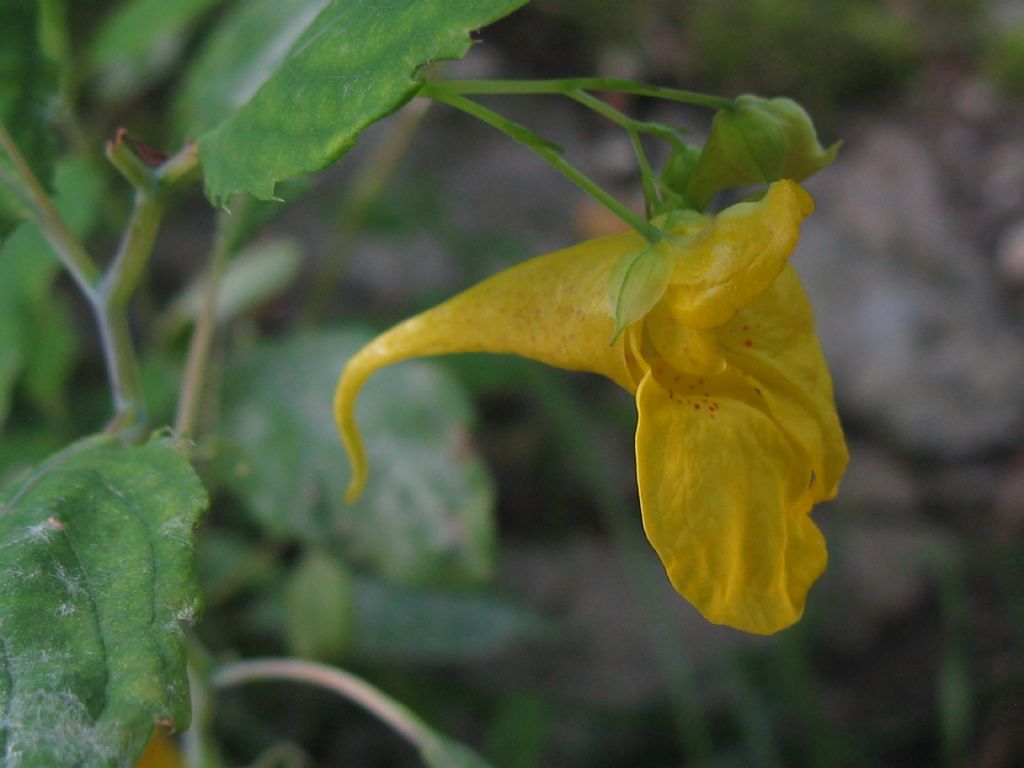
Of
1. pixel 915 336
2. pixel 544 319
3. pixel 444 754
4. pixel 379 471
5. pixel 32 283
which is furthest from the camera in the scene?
pixel 915 336

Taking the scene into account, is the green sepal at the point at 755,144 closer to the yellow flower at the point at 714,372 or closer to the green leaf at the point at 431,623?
the yellow flower at the point at 714,372

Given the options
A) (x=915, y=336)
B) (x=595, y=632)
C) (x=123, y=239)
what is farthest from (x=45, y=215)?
(x=915, y=336)

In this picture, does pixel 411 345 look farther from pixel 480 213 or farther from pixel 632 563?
pixel 480 213

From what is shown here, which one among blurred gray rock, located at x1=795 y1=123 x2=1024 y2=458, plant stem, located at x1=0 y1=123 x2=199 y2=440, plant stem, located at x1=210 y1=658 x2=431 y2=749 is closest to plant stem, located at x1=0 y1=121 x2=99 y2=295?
plant stem, located at x1=0 y1=123 x2=199 y2=440

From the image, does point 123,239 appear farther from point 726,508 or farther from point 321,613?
point 321,613

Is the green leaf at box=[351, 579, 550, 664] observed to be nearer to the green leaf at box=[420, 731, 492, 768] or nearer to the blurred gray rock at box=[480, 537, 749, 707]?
the blurred gray rock at box=[480, 537, 749, 707]

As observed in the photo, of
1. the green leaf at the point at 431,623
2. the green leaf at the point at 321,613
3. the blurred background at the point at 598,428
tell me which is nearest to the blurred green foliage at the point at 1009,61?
the blurred background at the point at 598,428
